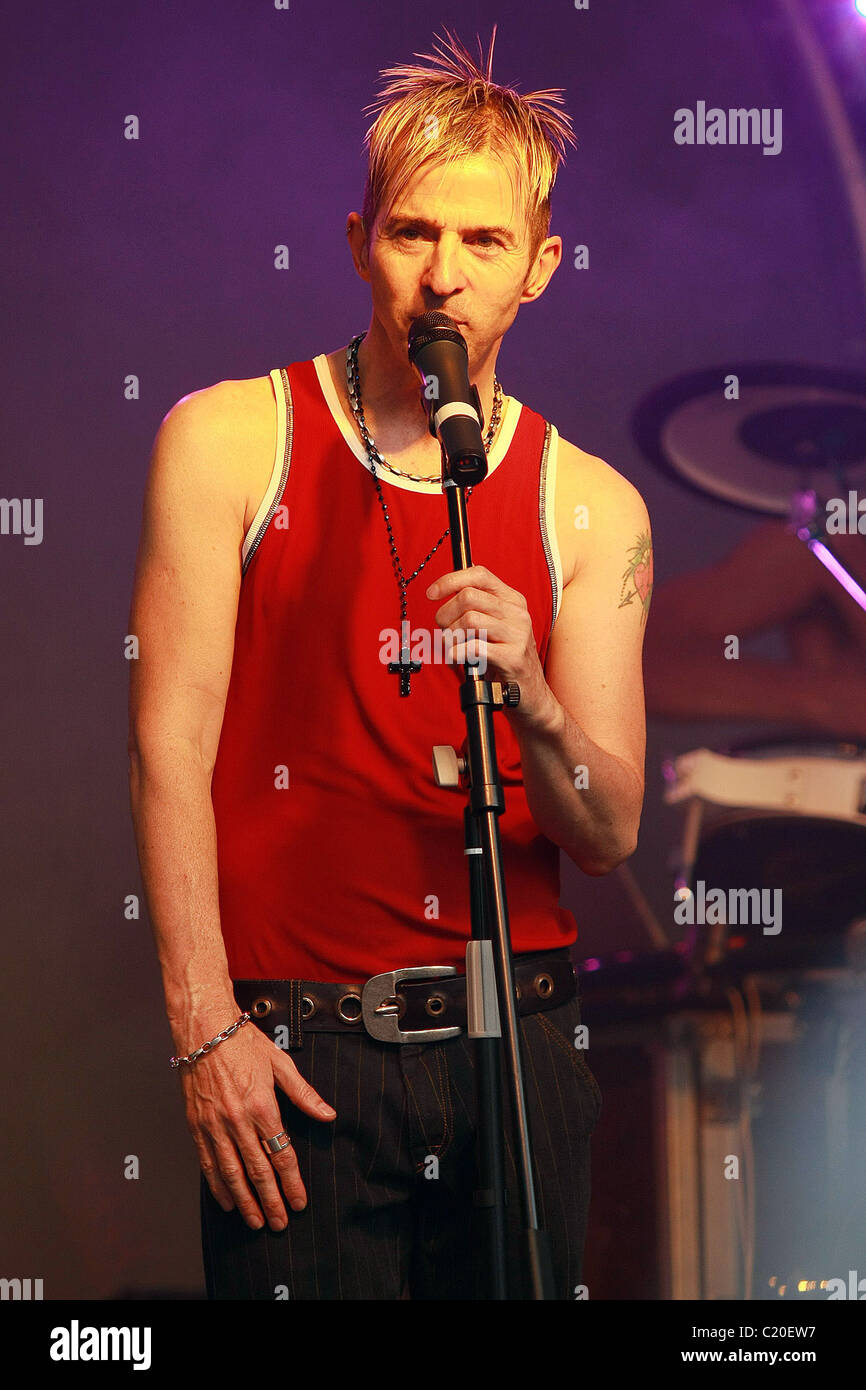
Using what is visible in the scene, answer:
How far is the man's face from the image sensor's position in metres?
1.40

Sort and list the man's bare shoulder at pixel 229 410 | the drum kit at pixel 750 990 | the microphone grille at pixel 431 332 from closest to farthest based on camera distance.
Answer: the microphone grille at pixel 431 332 → the man's bare shoulder at pixel 229 410 → the drum kit at pixel 750 990

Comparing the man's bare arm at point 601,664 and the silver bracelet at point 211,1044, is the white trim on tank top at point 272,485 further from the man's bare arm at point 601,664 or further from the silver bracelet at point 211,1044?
the silver bracelet at point 211,1044

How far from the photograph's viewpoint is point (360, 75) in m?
2.19

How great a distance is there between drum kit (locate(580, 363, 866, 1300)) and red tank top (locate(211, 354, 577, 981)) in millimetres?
831

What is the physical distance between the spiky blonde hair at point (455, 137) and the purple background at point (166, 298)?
0.75 metres

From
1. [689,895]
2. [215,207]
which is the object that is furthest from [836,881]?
[215,207]

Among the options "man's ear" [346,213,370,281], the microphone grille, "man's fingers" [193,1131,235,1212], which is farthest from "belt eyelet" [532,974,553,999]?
"man's ear" [346,213,370,281]

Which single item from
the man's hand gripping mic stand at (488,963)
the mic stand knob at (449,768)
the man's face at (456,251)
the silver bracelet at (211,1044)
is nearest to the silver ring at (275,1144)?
the silver bracelet at (211,1044)

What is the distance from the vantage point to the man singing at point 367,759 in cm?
134

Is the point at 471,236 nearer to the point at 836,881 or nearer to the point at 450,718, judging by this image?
the point at 450,718

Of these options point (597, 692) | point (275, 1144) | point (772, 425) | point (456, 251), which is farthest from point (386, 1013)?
point (772, 425)

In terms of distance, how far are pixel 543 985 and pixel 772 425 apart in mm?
1191

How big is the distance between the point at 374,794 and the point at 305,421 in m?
0.41

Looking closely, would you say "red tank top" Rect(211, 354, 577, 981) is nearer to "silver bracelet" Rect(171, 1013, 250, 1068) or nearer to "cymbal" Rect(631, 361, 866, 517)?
"silver bracelet" Rect(171, 1013, 250, 1068)
